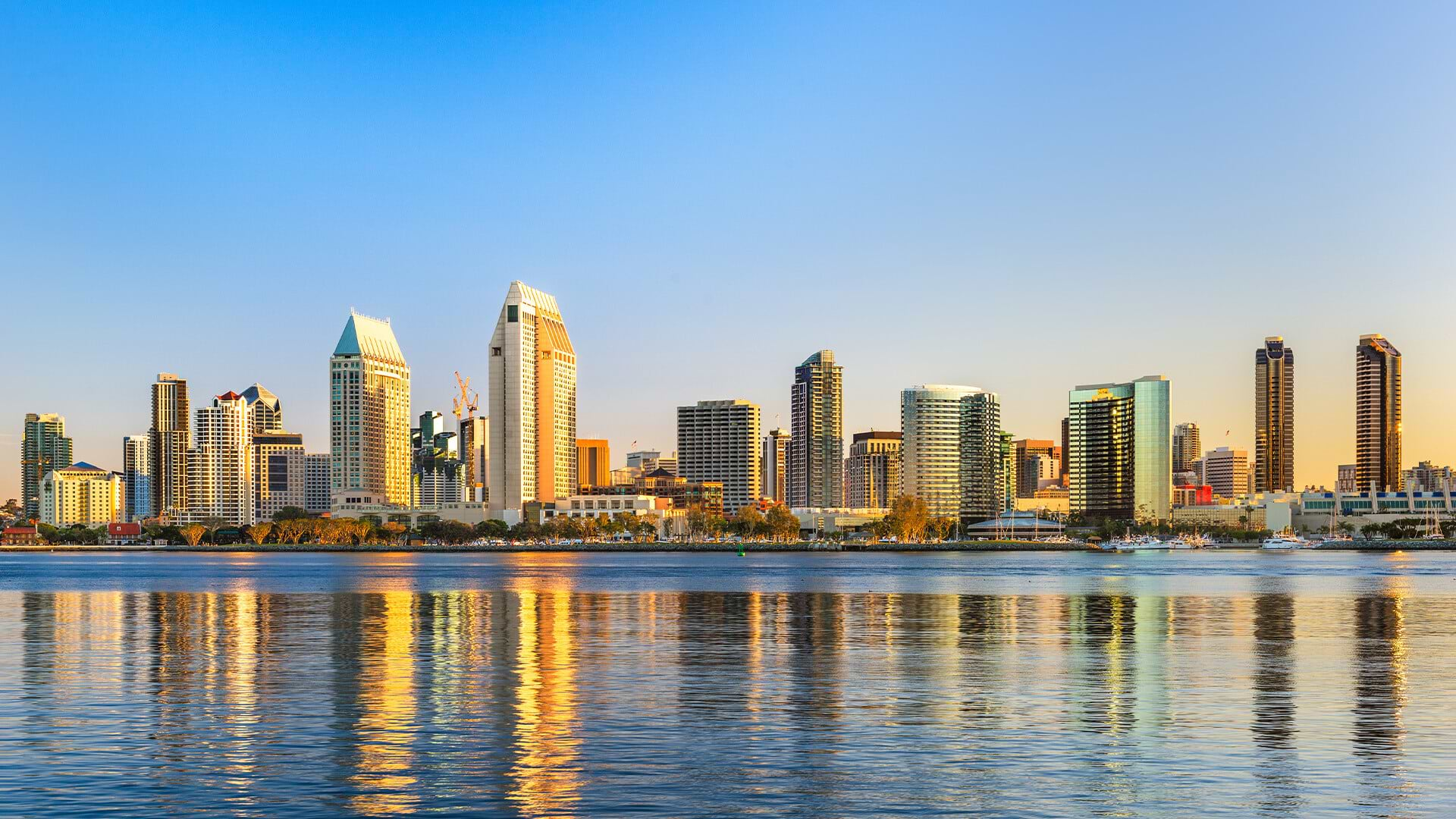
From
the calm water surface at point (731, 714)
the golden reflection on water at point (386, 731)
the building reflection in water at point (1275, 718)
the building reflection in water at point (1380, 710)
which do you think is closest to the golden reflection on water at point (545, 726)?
A: the calm water surface at point (731, 714)

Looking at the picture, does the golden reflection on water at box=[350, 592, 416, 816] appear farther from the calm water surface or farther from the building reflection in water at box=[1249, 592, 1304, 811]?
the building reflection in water at box=[1249, 592, 1304, 811]

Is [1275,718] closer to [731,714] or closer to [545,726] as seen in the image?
[731,714]

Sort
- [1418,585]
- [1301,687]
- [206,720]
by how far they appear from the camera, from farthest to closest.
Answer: [1418,585]
[1301,687]
[206,720]

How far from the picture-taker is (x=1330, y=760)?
122 ft

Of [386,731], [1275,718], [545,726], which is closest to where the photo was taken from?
[386,731]

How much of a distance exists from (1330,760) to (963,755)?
9.60m

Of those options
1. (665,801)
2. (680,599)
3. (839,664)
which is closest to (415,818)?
(665,801)

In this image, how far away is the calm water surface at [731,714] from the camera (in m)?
33.0

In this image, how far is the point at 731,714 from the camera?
4581 centimetres

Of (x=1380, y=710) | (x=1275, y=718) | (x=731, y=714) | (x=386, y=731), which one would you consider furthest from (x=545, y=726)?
(x=1380, y=710)

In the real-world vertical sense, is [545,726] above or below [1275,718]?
above

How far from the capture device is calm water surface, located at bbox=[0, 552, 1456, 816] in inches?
1300

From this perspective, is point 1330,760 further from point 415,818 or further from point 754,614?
point 754,614

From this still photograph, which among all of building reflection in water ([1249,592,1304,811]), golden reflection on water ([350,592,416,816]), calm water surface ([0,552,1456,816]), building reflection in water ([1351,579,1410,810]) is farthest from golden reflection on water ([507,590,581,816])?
building reflection in water ([1351,579,1410,810])
